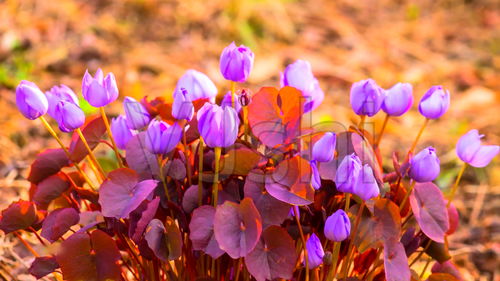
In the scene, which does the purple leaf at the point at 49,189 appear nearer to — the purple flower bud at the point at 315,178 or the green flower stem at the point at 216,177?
the green flower stem at the point at 216,177

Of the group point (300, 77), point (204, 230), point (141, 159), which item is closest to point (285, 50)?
point (300, 77)

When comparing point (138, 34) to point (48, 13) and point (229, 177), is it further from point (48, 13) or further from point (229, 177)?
point (229, 177)

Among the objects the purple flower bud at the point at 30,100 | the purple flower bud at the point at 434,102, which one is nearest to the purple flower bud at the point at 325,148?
the purple flower bud at the point at 434,102


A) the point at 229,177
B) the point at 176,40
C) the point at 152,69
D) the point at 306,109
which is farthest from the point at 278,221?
the point at 176,40

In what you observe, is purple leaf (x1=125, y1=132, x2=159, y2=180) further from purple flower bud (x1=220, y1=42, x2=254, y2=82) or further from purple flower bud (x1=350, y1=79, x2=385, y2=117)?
purple flower bud (x1=350, y1=79, x2=385, y2=117)

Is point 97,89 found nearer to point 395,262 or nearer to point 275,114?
point 275,114

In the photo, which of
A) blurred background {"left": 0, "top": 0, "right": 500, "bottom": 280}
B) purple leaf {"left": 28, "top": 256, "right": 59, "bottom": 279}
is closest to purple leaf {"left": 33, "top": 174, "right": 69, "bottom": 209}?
purple leaf {"left": 28, "top": 256, "right": 59, "bottom": 279}
